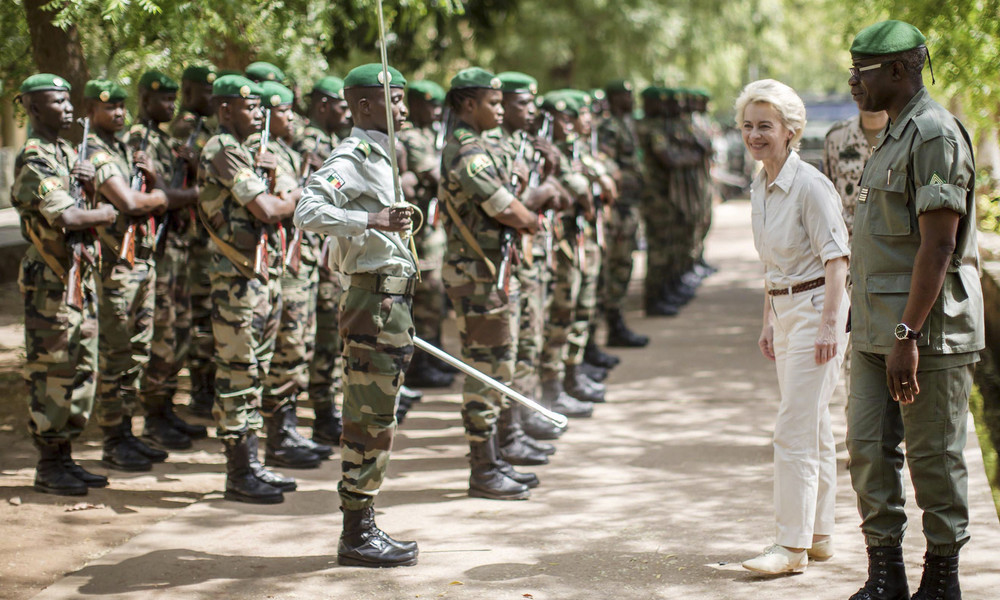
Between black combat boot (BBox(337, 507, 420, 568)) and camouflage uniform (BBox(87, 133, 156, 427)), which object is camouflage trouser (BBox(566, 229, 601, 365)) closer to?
camouflage uniform (BBox(87, 133, 156, 427))

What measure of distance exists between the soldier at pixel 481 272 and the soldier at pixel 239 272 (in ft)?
3.27

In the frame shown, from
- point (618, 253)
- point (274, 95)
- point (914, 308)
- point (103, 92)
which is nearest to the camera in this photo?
point (914, 308)

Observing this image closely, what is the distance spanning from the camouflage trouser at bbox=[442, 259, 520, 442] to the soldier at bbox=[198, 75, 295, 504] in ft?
3.52

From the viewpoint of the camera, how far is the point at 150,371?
738cm

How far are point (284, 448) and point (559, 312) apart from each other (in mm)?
2414

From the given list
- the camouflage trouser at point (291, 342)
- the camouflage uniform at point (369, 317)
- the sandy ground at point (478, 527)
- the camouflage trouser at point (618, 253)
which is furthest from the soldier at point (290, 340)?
A: the camouflage trouser at point (618, 253)

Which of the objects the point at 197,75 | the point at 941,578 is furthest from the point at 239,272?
the point at 941,578

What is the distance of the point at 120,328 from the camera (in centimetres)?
680

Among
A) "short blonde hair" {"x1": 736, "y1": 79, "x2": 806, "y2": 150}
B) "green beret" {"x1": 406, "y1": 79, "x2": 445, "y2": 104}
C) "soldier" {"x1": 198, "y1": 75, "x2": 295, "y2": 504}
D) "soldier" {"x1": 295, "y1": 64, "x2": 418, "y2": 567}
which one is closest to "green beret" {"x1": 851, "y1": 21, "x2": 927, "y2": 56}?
"short blonde hair" {"x1": 736, "y1": 79, "x2": 806, "y2": 150}

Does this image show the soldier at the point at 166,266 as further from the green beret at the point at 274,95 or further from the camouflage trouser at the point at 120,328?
the green beret at the point at 274,95

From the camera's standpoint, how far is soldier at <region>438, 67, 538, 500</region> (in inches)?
244

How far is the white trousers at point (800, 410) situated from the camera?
471cm

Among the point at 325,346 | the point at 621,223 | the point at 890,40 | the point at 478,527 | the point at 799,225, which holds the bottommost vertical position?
the point at 478,527

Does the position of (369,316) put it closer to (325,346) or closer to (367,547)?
(367,547)
